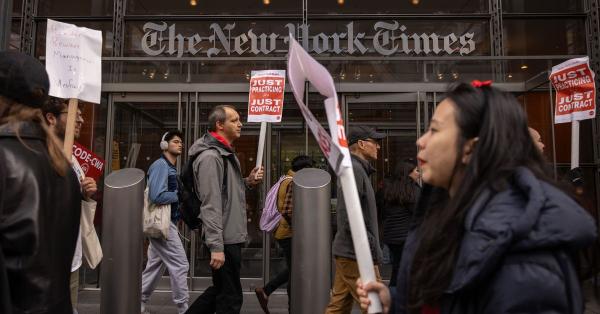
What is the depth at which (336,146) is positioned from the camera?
1725 millimetres

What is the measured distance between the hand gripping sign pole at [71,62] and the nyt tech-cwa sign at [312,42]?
512cm

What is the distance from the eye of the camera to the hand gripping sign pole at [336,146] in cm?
171

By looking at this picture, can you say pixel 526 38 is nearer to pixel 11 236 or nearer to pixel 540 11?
pixel 540 11

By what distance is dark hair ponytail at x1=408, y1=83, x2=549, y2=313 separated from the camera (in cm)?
141

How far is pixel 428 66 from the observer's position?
8398 mm

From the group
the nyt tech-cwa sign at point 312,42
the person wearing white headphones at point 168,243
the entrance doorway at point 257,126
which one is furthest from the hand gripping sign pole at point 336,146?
the nyt tech-cwa sign at point 312,42

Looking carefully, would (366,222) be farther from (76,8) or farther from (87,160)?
(76,8)

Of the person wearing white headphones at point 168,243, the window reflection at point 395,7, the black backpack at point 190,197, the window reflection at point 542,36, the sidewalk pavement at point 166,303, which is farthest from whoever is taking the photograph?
the window reflection at point 395,7

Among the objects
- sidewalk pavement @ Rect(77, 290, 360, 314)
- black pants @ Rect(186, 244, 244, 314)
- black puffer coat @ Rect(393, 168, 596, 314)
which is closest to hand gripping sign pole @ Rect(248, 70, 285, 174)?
sidewalk pavement @ Rect(77, 290, 360, 314)

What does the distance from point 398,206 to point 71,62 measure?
3.51 meters

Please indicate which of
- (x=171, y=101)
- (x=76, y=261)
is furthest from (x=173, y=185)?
(x=171, y=101)

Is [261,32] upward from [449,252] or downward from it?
upward

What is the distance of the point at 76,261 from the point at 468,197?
344 cm

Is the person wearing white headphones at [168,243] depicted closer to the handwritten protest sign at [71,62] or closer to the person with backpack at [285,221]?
the person with backpack at [285,221]
